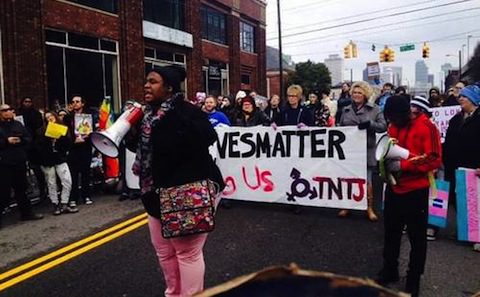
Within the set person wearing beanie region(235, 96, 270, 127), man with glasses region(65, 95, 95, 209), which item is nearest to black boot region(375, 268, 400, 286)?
person wearing beanie region(235, 96, 270, 127)

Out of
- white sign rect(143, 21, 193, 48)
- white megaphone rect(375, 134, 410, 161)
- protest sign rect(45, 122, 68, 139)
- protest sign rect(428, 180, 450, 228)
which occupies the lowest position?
protest sign rect(428, 180, 450, 228)

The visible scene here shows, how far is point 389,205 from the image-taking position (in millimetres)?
4371

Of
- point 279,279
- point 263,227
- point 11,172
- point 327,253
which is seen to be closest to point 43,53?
point 11,172

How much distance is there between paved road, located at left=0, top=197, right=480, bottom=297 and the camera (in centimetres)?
452

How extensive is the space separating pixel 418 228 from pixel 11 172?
20.0ft

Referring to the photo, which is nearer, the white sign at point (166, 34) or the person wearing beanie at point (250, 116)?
the person wearing beanie at point (250, 116)

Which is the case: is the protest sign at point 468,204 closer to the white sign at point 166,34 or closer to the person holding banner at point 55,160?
the person holding banner at point 55,160

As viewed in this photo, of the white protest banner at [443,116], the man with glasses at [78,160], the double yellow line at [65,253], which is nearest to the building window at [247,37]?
the white protest banner at [443,116]

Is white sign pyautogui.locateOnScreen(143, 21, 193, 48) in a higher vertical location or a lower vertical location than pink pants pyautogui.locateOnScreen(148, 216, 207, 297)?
higher

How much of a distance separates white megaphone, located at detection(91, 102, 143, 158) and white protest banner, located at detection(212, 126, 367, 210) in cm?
413

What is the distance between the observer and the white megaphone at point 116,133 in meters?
3.39

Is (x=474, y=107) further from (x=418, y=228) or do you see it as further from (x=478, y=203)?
(x=418, y=228)

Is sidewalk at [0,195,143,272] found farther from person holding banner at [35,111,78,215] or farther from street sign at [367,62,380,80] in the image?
street sign at [367,62,380,80]

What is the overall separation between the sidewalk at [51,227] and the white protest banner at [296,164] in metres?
1.71
